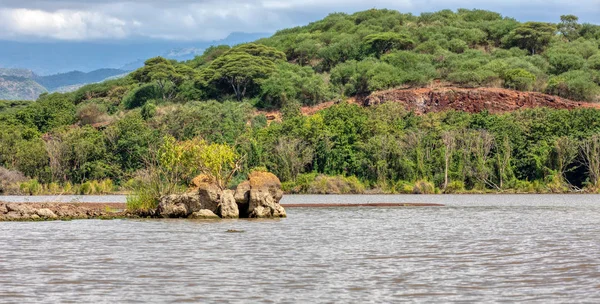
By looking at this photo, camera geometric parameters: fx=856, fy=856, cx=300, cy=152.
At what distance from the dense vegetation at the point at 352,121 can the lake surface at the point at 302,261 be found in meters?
12.3

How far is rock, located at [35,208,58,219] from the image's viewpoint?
150 ft

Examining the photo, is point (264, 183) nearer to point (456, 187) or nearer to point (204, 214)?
point (204, 214)

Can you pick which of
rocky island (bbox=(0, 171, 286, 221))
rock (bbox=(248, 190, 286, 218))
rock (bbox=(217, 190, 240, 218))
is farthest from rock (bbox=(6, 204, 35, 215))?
rock (bbox=(248, 190, 286, 218))

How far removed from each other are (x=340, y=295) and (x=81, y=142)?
3036 inches

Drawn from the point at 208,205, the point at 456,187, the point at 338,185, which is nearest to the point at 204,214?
the point at 208,205

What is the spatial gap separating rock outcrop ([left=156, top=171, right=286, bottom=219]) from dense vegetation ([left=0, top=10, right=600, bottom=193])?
3.00m

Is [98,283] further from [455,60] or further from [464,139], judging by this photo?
[455,60]

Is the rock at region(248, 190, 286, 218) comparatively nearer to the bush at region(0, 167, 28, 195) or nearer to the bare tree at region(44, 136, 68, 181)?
the bush at region(0, 167, 28, 195)

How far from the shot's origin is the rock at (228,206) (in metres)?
46.0

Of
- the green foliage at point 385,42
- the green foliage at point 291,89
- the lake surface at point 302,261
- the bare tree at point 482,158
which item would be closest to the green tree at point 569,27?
the green foliage at point 385,42

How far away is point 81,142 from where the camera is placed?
3681 inches

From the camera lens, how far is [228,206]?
46.2 m

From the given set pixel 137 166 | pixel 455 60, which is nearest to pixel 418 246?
pixel 137 166

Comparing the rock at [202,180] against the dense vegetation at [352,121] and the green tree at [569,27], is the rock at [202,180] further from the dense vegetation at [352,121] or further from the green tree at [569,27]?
the green tree at [569,27]
